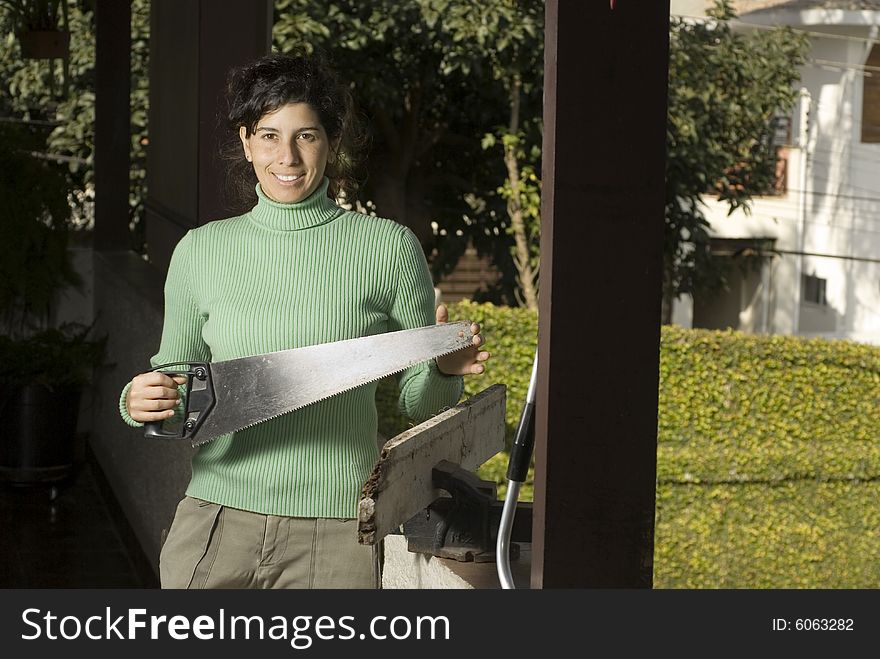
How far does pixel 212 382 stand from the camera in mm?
1768

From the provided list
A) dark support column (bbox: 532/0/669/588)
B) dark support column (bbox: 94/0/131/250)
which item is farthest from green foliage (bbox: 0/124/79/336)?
dark support column (bbox: 532/0/669/588)

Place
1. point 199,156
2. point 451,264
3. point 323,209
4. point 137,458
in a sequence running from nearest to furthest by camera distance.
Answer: point 323,209, point 199,156, point 137,458, point 451,264

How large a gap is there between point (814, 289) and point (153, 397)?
2194 cm

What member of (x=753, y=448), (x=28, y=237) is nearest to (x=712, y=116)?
(x=753, y=448)

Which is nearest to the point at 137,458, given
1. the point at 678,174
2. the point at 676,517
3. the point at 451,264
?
the point at 676,517

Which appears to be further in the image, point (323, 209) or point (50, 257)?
point (50, 257)

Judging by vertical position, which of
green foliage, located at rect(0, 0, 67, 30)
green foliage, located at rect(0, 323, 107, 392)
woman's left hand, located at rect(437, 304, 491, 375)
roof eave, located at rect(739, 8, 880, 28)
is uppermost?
roof eave, located at rect(739, 8, 880, 28)

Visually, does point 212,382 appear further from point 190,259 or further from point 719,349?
point 719,349

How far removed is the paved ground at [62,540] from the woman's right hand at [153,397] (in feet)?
10.6

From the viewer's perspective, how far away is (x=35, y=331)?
6.77 metres

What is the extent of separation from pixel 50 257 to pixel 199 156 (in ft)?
11.5

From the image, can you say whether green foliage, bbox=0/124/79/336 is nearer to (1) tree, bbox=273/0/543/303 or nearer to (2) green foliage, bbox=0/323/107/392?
(2) green foliage, bbox=0/323/107/392

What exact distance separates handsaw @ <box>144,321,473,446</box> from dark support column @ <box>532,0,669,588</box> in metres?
0.15

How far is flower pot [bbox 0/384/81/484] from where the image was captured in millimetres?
6027
